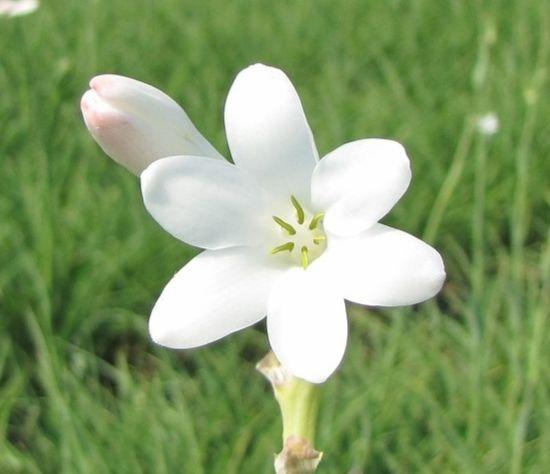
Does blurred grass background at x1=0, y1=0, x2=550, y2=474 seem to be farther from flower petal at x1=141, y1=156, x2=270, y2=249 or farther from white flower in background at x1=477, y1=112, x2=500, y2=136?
flower petal at x1=141, y1=156, x2=270, y2=249

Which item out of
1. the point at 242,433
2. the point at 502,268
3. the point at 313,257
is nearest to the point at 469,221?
the point at 502,268

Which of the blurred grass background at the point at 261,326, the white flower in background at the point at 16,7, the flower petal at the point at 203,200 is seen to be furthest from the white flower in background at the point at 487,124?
the flower petal at the point at 203,200

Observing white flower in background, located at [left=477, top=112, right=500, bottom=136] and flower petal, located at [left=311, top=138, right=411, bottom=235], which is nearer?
flower petal, located at [left=311, top=138, right=411, bottom=235]

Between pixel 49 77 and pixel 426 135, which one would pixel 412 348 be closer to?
pixel 426 135

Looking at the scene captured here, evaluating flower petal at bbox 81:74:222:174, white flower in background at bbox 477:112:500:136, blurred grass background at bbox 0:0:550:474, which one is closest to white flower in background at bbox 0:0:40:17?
blurred grass background at bbox 0:0:550:474

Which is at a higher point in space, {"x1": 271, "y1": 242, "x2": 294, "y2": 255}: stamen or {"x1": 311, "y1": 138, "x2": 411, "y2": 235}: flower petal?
{"x1": 311, "y1": 138, "x2": 411, "y2": 235}: flower petal

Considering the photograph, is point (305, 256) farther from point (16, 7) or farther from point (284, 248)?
point (16, 7)

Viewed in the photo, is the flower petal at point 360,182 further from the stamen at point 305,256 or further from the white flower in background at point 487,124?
the white flower in background at point 487,124
